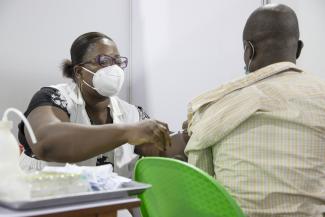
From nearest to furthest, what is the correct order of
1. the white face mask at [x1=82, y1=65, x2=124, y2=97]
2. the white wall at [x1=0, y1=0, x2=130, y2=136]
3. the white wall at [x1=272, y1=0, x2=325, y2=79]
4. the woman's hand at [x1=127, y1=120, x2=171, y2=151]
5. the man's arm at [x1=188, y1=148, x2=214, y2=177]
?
the man's arm at [x1=188, y1=148, x2=214, y2=177] → the woman's hand at [x1=127, y1=120, x2=171, y2=151] → the white wall at [x1=272, y1=0, x2=325, y2=79] → the white face mask at [x1=82, y1=65, x2=124, y2=97] → the white wall at [x1=0, y1=0, x2=130, y2=136]

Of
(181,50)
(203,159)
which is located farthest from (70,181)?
(181,50)

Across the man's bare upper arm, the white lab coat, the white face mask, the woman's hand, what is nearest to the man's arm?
the woman's hand

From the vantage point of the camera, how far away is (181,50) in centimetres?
228

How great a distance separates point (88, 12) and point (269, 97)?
2.05 m

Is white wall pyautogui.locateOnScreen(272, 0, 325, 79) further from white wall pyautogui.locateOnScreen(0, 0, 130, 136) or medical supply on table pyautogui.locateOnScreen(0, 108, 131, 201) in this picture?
white wall pyautogui.locateOnScreen(0, 0, 130, 136)

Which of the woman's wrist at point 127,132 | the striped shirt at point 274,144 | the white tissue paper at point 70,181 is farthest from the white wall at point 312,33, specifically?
the white tissue paper at point 70,181

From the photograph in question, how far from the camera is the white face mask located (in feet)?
5.91

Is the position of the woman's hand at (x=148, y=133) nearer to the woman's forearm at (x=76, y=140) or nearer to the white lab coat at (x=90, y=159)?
the woman's forearm at (x=76, y=140)

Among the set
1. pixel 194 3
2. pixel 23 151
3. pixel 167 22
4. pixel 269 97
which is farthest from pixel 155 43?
pixel 269 97

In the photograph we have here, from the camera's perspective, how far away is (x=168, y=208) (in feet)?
2.99

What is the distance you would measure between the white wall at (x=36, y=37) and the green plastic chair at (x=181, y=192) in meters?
1.72

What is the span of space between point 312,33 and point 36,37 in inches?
67.9

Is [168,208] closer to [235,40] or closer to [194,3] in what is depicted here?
[235,40]

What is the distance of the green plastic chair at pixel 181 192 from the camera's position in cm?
78
